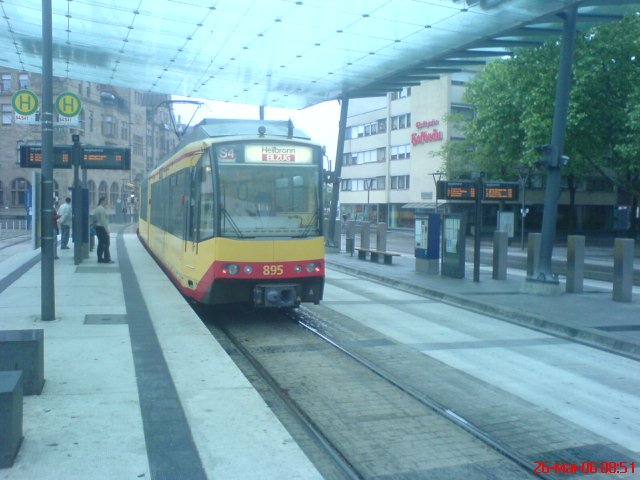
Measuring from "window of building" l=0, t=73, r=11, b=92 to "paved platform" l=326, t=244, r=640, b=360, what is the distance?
4548 cm

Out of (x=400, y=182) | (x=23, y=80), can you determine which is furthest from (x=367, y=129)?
(x=23, y=80)

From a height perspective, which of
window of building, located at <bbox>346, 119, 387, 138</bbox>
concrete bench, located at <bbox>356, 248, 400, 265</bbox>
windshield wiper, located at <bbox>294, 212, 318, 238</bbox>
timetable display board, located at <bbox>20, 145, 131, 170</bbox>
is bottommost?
concrete bench, located at <bbox>356, 248, 400, 265</bbox>

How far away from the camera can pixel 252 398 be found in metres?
6.82

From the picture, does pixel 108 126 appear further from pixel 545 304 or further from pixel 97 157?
pixel 545 304

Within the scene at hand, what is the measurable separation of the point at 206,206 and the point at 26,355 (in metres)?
4.89

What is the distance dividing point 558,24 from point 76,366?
15.3m

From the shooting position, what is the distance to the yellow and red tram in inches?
425

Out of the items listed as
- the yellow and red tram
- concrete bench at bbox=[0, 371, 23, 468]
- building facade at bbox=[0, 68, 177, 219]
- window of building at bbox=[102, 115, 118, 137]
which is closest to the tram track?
the yellow and red tram

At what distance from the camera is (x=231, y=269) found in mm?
10688

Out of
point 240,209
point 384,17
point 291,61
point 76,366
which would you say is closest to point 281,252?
point 240,209

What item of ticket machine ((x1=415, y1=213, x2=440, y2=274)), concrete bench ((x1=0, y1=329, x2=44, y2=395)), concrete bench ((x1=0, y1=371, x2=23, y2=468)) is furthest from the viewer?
ticket machine ((x1=415, y1=213, x2=440, y2=274))

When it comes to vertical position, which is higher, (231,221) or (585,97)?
(585,97)

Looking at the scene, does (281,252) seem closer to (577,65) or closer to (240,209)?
(240,209)
